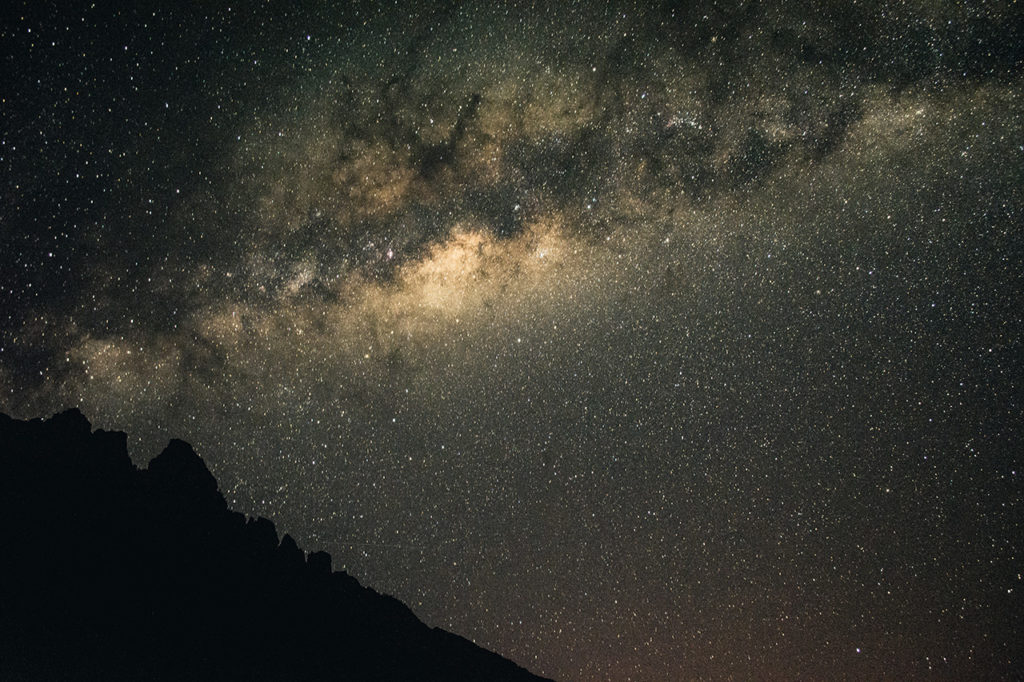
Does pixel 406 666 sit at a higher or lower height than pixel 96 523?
lower

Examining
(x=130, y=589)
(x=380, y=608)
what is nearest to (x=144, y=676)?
(x=130, y=589)

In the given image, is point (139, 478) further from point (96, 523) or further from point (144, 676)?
point (144, 676)

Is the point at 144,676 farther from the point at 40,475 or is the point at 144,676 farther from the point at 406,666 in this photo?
the point at 406,666

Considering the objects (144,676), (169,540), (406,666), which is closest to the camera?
(144,676)

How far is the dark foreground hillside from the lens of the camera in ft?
98.0

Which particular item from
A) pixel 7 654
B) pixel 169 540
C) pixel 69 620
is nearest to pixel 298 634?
pixel 169 540

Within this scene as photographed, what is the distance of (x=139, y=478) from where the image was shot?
4062 centimetres

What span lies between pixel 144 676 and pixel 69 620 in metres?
5.82

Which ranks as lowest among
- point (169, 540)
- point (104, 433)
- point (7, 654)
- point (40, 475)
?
point (7, 654)

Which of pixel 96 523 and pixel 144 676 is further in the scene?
pixel 96 523

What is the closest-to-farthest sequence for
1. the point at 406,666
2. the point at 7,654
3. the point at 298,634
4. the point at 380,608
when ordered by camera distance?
1. the point at 7,654
2. the point at 298,634
3. the point at 406,666
4. the point at 380,608

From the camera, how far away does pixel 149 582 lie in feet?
121

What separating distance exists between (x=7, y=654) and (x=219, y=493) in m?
19.0

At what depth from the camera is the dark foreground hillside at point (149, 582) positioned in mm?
29859
